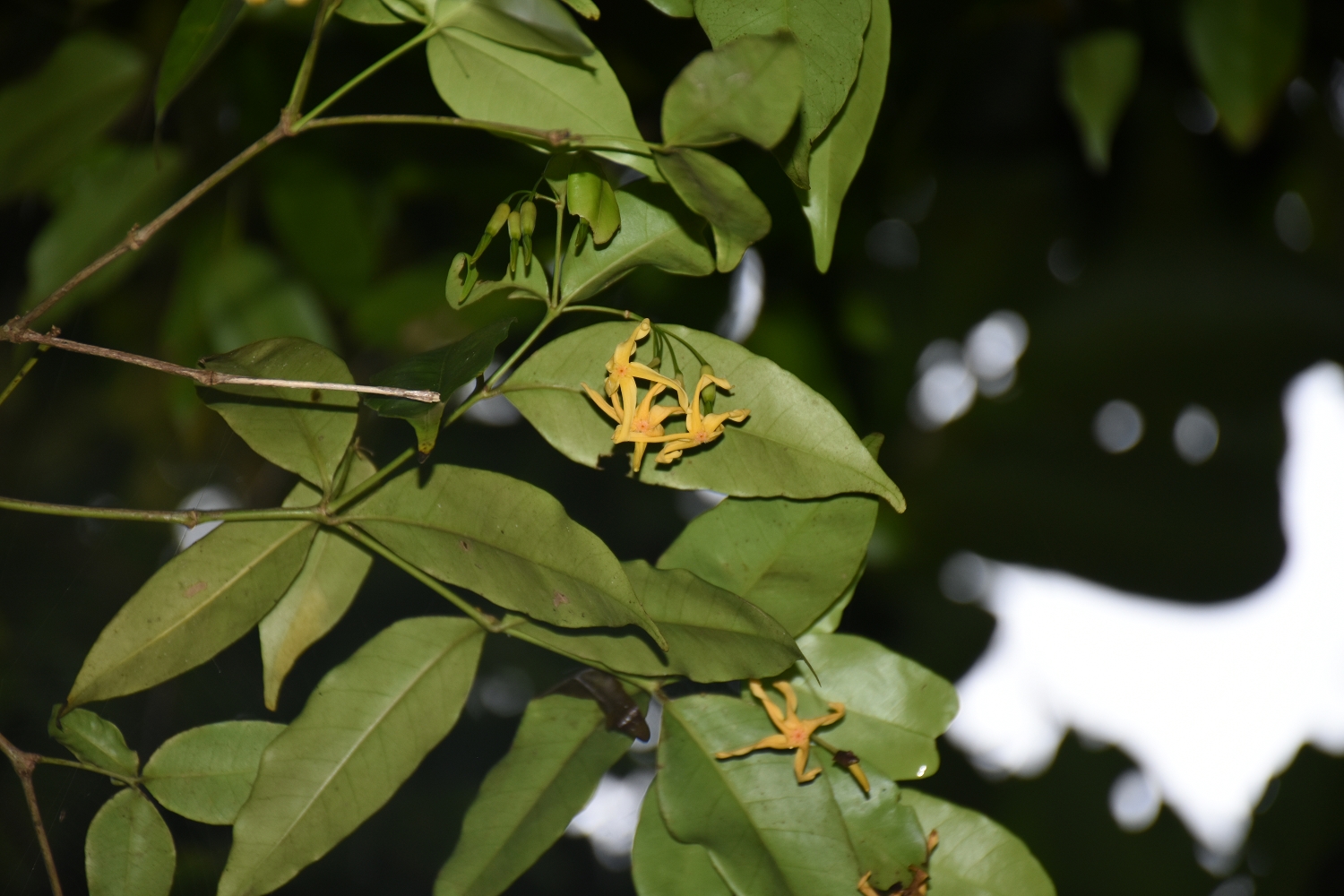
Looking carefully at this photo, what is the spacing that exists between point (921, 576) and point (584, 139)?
0.56 m

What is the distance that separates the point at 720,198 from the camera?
208mm

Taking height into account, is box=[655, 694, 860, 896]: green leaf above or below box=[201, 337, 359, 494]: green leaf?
below

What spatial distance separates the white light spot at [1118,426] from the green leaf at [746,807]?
0.64 meters

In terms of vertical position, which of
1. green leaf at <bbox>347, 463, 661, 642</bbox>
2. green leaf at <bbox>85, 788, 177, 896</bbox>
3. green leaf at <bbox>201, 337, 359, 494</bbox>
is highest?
green leaf at <bbox>201, 337, 359, 494</bbox>

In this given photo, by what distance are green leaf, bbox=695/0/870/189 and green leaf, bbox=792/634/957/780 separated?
0.45 ft

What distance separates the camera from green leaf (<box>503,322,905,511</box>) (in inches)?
8.6

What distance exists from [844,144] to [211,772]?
0.80ft

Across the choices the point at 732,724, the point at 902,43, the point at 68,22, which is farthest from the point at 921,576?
the point at 68,22

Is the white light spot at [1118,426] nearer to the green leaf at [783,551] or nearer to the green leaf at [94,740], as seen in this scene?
the green leaf at [783,551]

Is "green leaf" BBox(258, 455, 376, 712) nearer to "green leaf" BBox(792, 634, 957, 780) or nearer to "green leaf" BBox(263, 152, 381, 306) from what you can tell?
"green leaf" BBox(792, 634, 957, 780)

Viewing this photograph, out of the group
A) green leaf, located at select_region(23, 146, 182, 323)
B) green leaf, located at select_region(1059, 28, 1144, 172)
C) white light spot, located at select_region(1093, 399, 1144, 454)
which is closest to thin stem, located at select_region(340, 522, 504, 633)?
green leaf, located at select_region(23, 146, 182, 323)

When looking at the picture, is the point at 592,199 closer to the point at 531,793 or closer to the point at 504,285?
the point at 504,285

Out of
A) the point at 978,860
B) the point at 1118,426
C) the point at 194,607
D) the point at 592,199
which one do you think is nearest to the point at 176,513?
the point at 194,607

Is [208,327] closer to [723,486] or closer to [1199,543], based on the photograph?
[723,486]
